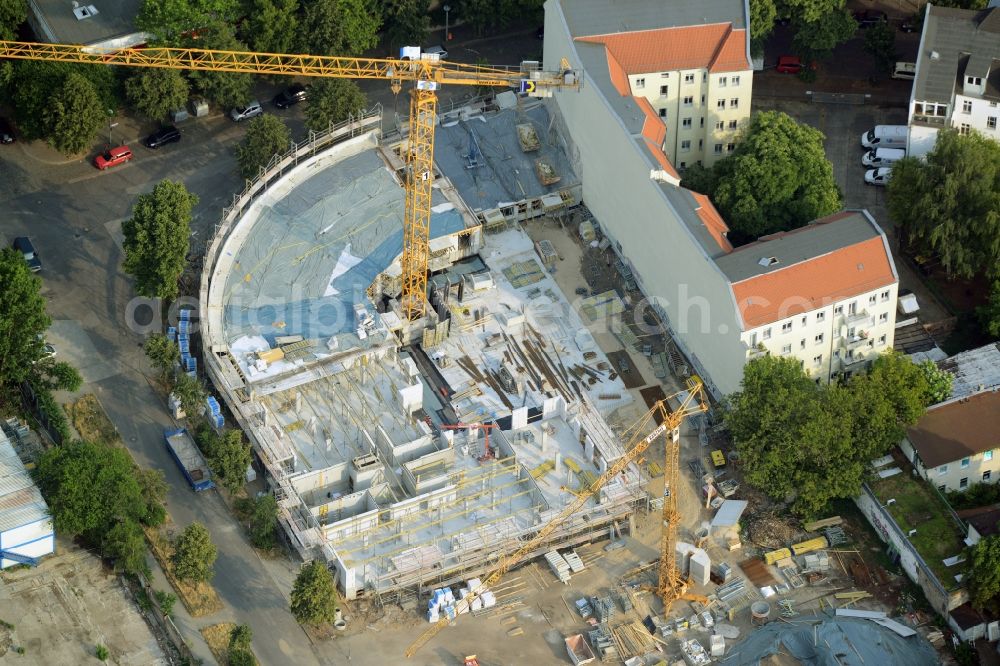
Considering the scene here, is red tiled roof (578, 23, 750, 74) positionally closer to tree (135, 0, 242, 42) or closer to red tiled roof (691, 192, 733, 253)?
red tiled roof (691, 192, 733, 253)

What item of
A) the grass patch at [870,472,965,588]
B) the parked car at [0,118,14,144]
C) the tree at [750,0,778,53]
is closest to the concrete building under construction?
the grass patch at [870,472,965,588]

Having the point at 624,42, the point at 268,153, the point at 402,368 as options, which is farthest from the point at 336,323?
the point at 624,42

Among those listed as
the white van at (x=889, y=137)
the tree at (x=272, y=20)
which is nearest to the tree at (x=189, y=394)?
the tree at (x=272, y=20)

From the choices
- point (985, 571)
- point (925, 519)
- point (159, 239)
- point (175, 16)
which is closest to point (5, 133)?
Result: point (175, 16)

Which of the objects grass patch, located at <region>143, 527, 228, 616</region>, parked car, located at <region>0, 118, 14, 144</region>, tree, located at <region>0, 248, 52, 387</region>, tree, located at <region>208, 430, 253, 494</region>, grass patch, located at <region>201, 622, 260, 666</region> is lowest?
grass patch, located at <region>201, 622, 260, 666</region>

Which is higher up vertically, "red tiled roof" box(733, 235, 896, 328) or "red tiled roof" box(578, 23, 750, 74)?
"red tiled roof" box(578, 23, 750, 74)

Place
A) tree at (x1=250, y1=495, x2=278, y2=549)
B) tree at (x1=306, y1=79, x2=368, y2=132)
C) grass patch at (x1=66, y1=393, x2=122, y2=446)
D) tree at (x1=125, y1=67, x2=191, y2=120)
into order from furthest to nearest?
tree at (x1=125, y1=67, x2=191, y2=120) → tree at (x1=306, y1=79, x2=368, y2=132) → grass patch at (x1=66, y1=393, x2=122, y2=446) → tree at (x1=250, y1=495, x2=278, y2=549)

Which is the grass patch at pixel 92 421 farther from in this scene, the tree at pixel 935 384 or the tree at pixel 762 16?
the tree at pixel 762 16

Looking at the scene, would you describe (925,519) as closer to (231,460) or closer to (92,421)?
(231,460)
